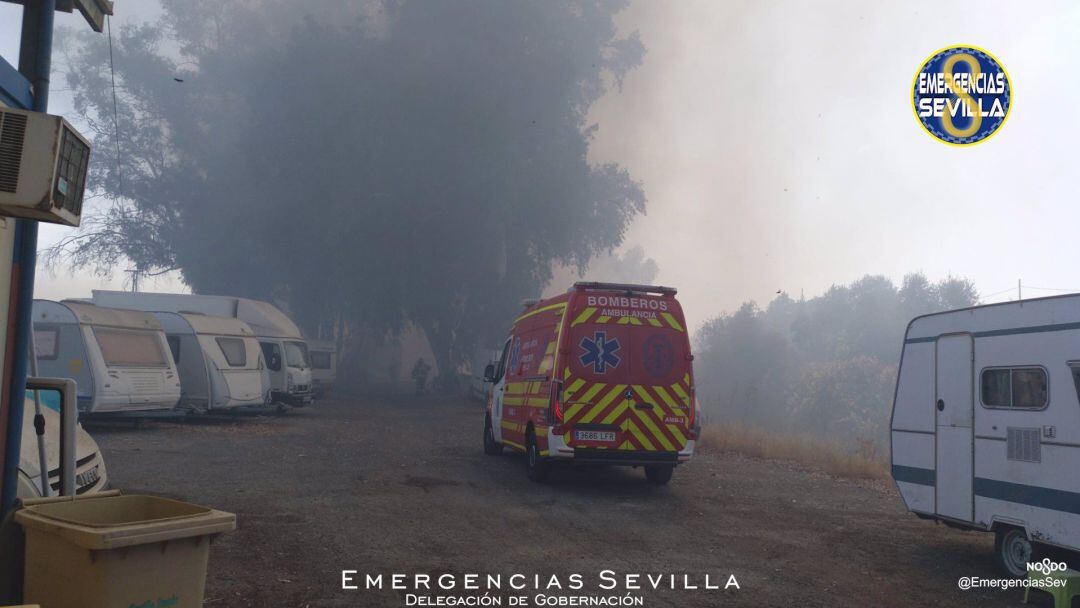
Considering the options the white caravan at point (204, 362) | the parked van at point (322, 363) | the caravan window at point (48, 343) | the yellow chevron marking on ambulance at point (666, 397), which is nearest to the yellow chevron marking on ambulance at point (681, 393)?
the yellow chevron marking on ambulance at point (666, 397)

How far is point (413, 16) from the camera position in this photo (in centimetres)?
3697

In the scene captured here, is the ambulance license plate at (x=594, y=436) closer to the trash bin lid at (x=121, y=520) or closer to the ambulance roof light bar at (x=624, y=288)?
the ambulance roof light bar at (x=624, y=288)

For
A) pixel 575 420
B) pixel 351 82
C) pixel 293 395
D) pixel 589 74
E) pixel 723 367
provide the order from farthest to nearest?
pixel 723 367, pixel 589 74, pixel 351 82, pixel 293 395, pixel 575 420

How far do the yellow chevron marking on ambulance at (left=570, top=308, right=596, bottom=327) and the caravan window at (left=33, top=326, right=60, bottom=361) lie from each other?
35.3ft

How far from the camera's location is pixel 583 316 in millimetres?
11797

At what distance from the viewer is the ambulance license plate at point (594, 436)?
1137 centimetres

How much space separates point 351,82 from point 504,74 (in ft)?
21.7

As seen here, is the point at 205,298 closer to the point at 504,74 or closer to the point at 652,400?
the point at 652,400

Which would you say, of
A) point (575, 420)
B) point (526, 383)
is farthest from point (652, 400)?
point (526, 383)

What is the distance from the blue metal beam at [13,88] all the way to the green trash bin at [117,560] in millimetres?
2277

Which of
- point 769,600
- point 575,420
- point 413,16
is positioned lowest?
point 769,600

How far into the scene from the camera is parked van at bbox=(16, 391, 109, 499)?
5406mm

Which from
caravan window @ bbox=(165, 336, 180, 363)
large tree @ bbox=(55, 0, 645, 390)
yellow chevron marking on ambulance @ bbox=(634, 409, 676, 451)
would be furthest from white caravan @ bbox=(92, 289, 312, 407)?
yellow chevron marking on ambulance @ bbox=(634, 409, 676, 451)

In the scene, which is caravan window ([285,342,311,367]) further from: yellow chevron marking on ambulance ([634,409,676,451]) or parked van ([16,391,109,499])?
parked van ([16,391,109,499])
